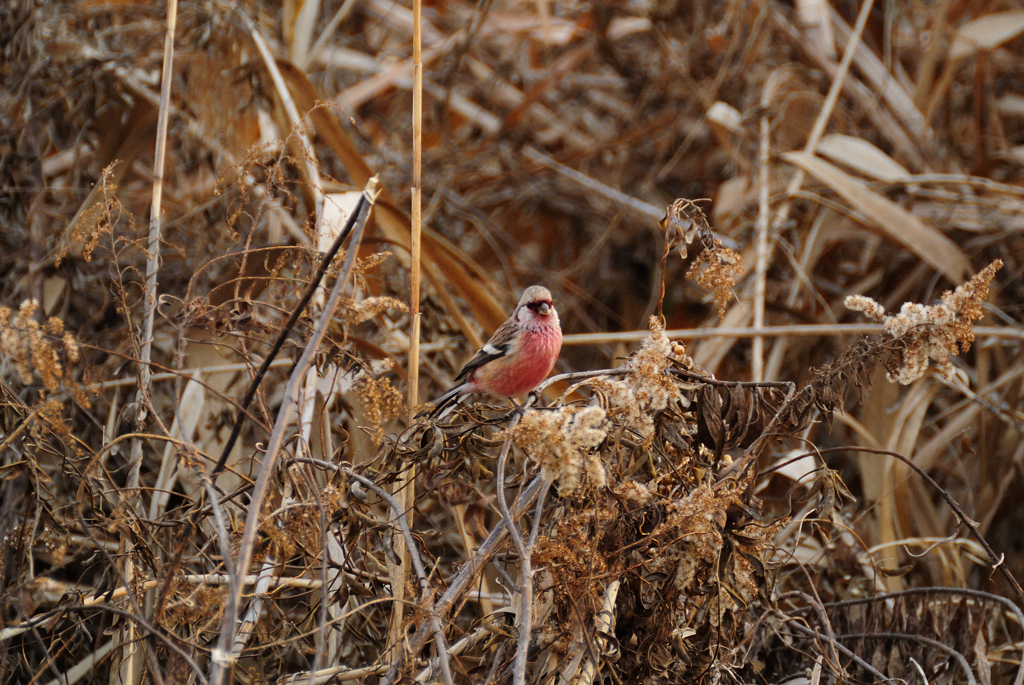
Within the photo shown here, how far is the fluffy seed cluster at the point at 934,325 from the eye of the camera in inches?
74.3

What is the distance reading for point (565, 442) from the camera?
1.61 meters

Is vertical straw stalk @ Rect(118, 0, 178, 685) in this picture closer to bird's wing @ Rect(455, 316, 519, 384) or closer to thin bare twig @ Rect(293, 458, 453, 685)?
thin bare twig @ Rect(293, 458, 453, 685)

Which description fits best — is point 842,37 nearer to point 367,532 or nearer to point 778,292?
point 778,292

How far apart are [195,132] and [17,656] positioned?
2.56 m

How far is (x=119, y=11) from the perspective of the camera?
14.9ft

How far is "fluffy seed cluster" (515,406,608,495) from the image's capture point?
1606 millimetres

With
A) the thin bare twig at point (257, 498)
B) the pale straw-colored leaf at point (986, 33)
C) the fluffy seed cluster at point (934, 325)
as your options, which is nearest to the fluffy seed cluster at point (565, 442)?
the thin bare twig at point (257, 498)

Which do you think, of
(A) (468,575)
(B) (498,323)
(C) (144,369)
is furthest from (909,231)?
(C) (144,369)

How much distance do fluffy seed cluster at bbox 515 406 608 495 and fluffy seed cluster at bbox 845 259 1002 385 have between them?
0.76 meters

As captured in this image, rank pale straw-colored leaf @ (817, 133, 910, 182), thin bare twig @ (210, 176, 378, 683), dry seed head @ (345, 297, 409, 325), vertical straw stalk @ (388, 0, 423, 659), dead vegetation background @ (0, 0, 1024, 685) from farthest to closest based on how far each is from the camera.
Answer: pale straw-colored leaf @ (817, 133, 910, 182)
dry seed head @ (345, 297, 409, 325)
vertical straw stalk @ (388, 0, 423, 659)
dead vegetation background @ (0, 0, 1024, 685)
thin bare twig @ (210, 176, 378, 683)

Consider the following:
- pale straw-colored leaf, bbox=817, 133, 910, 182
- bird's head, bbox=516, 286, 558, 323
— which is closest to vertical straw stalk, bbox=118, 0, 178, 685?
bird's head, bbox=516, 286, 558, 323

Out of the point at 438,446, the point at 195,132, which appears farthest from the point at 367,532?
the point at 195,132

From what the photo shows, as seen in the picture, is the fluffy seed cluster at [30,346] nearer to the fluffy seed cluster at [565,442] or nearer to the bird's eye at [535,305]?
the fluffy seed cluster at [565,442]

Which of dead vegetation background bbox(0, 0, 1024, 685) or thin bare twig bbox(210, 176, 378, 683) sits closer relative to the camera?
thin bare twig bbox(210, 176, 378, 683)
